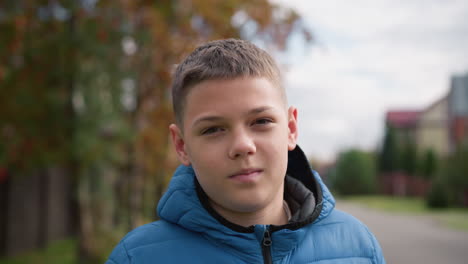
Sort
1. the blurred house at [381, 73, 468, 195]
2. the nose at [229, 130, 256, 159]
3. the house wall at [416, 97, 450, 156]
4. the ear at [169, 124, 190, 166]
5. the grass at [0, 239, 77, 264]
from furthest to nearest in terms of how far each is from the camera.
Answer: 1. the house wall at [416, 97, 450, 156]
2. the blurred house at [381, 73, 468, 195]
3. the grass at [0, 239, 77, 264]
4. the ear at [169, 124, 190, 166]
5. the nose at [229, 130, 256, 159]

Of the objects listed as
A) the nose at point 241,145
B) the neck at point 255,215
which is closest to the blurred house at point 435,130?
the neck at point 255,215

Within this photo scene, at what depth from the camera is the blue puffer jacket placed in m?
1.72

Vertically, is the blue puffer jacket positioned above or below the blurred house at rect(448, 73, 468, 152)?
below

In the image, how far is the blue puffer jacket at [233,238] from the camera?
172cm

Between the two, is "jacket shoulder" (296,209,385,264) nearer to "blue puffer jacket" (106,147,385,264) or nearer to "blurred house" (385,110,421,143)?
"blue puffer jacket" (106,147,385,264)

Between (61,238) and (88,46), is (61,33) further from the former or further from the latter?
(61,238)

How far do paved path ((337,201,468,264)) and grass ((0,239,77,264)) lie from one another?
723cm

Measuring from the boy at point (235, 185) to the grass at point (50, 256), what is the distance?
911cm

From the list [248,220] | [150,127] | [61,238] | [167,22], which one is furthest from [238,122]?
[61,238]

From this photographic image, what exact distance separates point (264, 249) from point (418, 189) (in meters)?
44.4

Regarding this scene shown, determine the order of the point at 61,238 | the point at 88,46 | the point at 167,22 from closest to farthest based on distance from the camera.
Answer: the point at 88,46 → the point at 167,22 → the point at 61,238

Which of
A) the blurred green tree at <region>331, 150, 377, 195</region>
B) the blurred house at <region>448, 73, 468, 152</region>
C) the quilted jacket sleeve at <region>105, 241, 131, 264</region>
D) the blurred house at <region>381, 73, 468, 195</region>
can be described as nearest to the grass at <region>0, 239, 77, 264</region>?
the quilted jacket sleeve at <region>105, 241, 131, 264</region>

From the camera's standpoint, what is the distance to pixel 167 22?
8180 mm

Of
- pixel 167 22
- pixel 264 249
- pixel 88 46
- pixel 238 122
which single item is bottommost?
pixel 264 249
